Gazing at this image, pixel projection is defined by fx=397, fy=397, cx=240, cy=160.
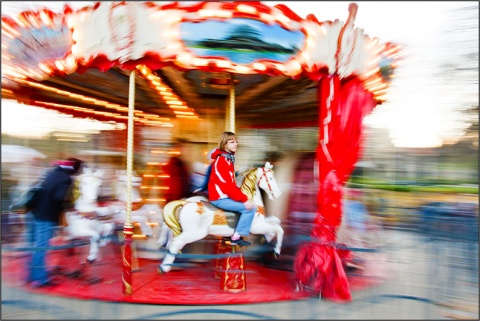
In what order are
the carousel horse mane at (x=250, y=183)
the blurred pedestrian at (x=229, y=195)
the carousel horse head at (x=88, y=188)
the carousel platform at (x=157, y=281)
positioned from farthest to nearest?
the carousel horse head at (x=88, y=188), the carousel horse mane at (x=250, y=183), the blurred pedestrian at (x=229, y=195), the carousel platform at (x=157, y=281)

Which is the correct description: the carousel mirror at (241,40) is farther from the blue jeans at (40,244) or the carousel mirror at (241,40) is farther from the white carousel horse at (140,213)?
the white carousel horse at (140,213)

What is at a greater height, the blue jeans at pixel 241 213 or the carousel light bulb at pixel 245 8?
the carousel light bulb at pixel 245 8

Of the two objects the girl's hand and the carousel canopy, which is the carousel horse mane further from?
the carousel canopy

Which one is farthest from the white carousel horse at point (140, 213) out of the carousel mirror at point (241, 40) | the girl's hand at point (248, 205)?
the carousel mirror at point (241, 40)

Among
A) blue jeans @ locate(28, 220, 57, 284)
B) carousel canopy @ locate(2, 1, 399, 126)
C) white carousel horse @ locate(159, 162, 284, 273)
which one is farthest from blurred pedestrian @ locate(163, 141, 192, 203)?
blue jeans @ locate(28, 220, 57, 284)

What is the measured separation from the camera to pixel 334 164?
417 centimetres

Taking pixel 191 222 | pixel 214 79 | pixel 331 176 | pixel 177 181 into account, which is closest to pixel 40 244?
pixel 191 222

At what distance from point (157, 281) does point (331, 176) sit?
2269 millimetres

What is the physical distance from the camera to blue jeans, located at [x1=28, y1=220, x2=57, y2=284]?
4289 millimetres

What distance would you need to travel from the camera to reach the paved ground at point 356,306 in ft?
11.1

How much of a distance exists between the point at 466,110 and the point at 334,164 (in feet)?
23.2

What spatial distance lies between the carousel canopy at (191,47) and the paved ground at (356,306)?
6.88 ft

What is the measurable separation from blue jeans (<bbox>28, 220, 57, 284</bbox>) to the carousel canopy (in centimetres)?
166

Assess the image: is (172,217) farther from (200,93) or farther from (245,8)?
(245,8)
